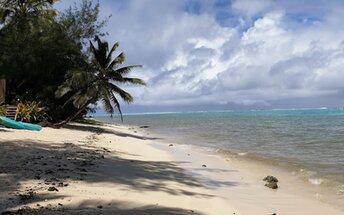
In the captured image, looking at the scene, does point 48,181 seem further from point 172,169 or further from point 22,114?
point 22,114

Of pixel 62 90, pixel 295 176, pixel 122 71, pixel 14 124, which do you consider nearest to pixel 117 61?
pixel 122 71

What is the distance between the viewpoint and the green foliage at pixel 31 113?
81.4 feet

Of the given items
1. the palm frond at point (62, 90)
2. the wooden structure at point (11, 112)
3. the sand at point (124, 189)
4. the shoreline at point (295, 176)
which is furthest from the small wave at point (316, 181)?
the palm frond at point (62, 90)

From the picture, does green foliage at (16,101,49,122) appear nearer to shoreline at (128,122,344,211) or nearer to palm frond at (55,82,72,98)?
palm frond at (55,82,72,98)

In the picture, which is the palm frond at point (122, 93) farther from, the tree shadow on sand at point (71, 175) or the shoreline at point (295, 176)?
the tree shadow on sand at point (71, 175)

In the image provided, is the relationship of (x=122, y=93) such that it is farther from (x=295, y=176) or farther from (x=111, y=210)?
(x=111, y=210)

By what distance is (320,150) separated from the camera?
71.0 ft

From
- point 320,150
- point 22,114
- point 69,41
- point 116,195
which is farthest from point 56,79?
point 116,195

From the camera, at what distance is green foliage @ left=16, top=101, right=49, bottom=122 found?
24.8 m

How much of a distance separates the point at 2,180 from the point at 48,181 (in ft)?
2.91

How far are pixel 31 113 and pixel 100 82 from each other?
245 inches

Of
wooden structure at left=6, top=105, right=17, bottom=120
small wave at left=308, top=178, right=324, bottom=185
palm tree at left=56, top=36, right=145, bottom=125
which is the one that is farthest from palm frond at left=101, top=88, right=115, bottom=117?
small wave at left=308, top=178, right=324, bottom=185

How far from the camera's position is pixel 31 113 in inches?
1036

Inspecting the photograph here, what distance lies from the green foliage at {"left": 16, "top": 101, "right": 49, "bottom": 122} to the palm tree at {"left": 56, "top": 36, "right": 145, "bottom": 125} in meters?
2.06
